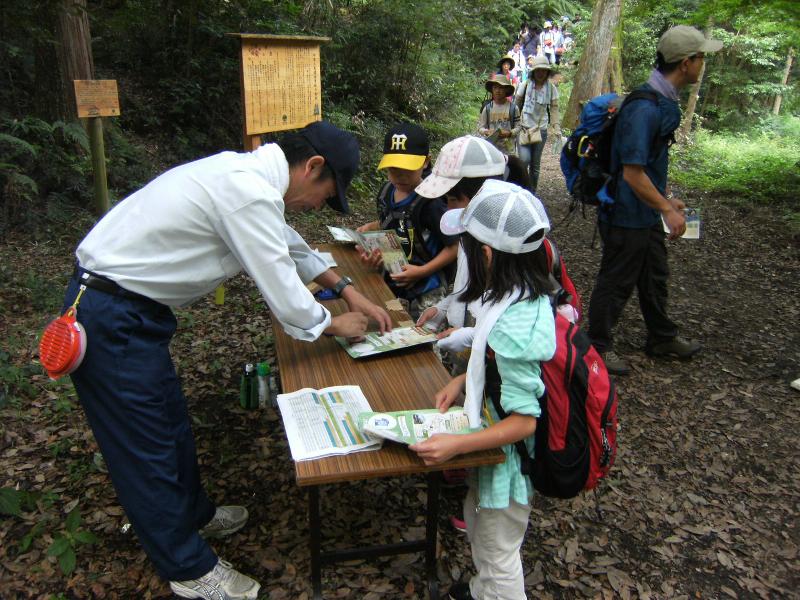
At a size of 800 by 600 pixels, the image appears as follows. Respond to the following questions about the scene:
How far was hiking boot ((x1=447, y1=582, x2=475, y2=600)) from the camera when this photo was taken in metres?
2.29

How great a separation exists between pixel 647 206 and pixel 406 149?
5.56 ft

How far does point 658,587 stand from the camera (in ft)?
8.04

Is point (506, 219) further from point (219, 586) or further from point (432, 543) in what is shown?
point (219, 586)

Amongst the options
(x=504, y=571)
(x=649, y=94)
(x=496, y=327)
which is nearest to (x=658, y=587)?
(x=504, y=571)

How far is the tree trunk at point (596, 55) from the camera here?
1264 centimetres

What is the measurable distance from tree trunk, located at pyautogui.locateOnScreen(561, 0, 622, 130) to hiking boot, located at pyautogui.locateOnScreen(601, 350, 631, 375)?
A: 1018 cm

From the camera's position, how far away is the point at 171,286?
1.88 m

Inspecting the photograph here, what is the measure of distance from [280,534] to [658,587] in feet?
5.46

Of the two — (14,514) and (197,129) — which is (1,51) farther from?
(14,514)

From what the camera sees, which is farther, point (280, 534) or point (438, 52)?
point (438, 52)

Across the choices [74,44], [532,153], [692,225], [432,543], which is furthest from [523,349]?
[532,153]

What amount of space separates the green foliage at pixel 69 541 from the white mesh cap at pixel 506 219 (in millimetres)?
2157

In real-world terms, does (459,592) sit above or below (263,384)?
below

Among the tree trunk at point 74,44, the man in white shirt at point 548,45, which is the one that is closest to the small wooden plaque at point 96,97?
the tree trunk at point 74,44
